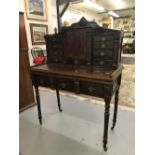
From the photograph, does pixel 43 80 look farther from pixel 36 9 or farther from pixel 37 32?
pixel 36 9

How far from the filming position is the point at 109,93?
151cm

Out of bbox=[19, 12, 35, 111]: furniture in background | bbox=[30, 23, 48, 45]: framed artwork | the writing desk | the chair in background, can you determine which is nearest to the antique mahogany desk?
the writing desk

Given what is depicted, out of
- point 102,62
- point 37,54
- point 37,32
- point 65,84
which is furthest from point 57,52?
point 37,32

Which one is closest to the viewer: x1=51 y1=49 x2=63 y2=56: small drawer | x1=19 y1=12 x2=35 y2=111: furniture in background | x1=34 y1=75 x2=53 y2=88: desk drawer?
x1=34 y1=75 x2=53 y2=88: desk drawer

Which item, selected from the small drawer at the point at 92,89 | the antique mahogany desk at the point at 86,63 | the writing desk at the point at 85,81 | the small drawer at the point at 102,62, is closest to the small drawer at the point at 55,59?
the antique mahogany desk at the point at 86,63

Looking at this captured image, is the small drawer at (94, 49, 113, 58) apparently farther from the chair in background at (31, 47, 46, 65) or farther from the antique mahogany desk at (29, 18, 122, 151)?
the chair in background at (31, 47, 46, 65)

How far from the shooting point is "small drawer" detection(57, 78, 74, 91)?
1.76m

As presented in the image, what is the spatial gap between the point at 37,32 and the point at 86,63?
2437 mm

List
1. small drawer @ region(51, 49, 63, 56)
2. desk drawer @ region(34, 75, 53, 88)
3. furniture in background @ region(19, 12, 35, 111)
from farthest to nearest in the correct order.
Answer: furniture in background @ region(19, 12, 35, 111) < small drawer @ region(51, 49, 63, 56) < desk drawer @ region(34, 75, 53, 88)

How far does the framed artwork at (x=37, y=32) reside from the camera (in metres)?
3.73
